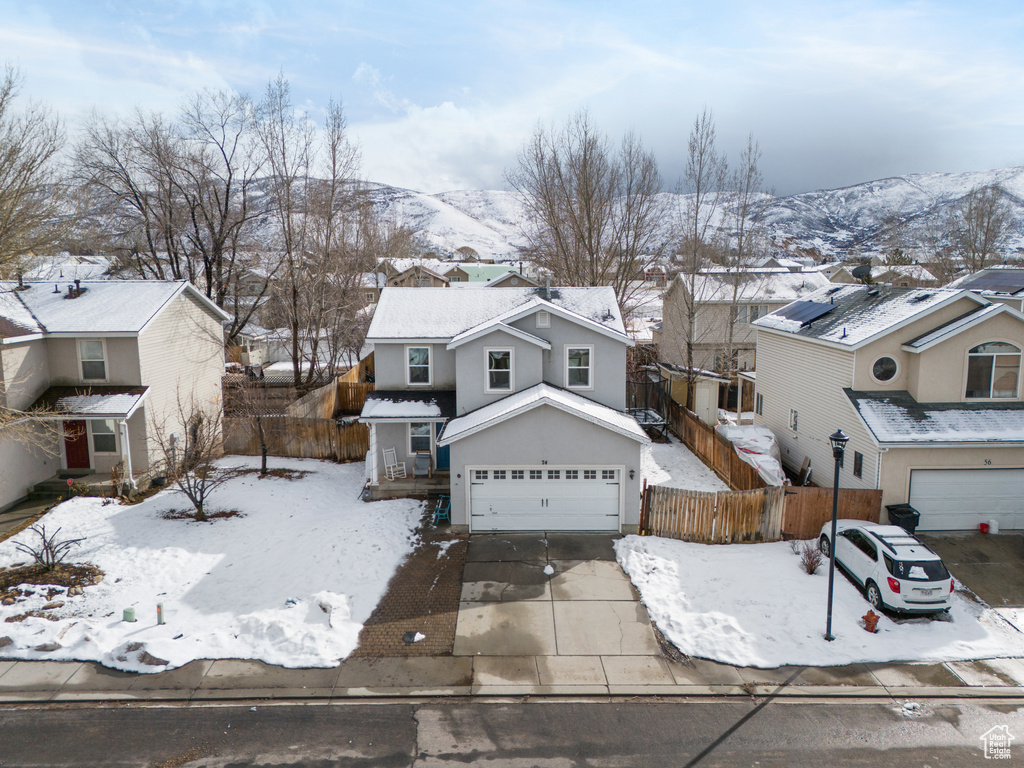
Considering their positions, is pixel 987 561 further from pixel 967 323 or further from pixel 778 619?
pixel 778 619

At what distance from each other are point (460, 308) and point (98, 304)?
42.6ft

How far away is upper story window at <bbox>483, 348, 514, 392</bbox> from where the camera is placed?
67.6ft

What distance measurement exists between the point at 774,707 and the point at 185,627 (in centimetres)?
1175

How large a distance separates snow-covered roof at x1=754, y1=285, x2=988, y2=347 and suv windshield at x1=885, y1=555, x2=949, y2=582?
763 cm

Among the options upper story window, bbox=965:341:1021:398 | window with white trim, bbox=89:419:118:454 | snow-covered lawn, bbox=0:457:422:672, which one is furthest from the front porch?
upper story window, bbox=965:341:1021:398

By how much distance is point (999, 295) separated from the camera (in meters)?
25.2

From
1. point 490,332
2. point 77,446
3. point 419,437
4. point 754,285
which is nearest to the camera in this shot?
point 490,332

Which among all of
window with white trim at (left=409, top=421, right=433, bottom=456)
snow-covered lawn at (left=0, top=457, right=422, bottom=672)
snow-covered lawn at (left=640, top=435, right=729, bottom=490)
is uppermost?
window with white trim at (left=409, top=421, right=433, bottom=456)

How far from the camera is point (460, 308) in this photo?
23297 mm

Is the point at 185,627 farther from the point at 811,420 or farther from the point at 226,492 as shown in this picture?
the point at 811,420

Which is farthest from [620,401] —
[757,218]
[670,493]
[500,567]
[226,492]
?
[757,218]

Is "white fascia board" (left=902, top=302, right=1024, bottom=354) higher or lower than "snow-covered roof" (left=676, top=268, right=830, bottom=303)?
lower

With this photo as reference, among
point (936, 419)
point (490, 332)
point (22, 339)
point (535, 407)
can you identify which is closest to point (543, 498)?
point (535, 407)

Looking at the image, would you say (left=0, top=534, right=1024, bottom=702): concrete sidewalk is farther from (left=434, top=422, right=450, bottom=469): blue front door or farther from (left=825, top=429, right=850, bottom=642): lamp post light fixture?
(left=434, top=422, right=450, bottom=469): blue front door
